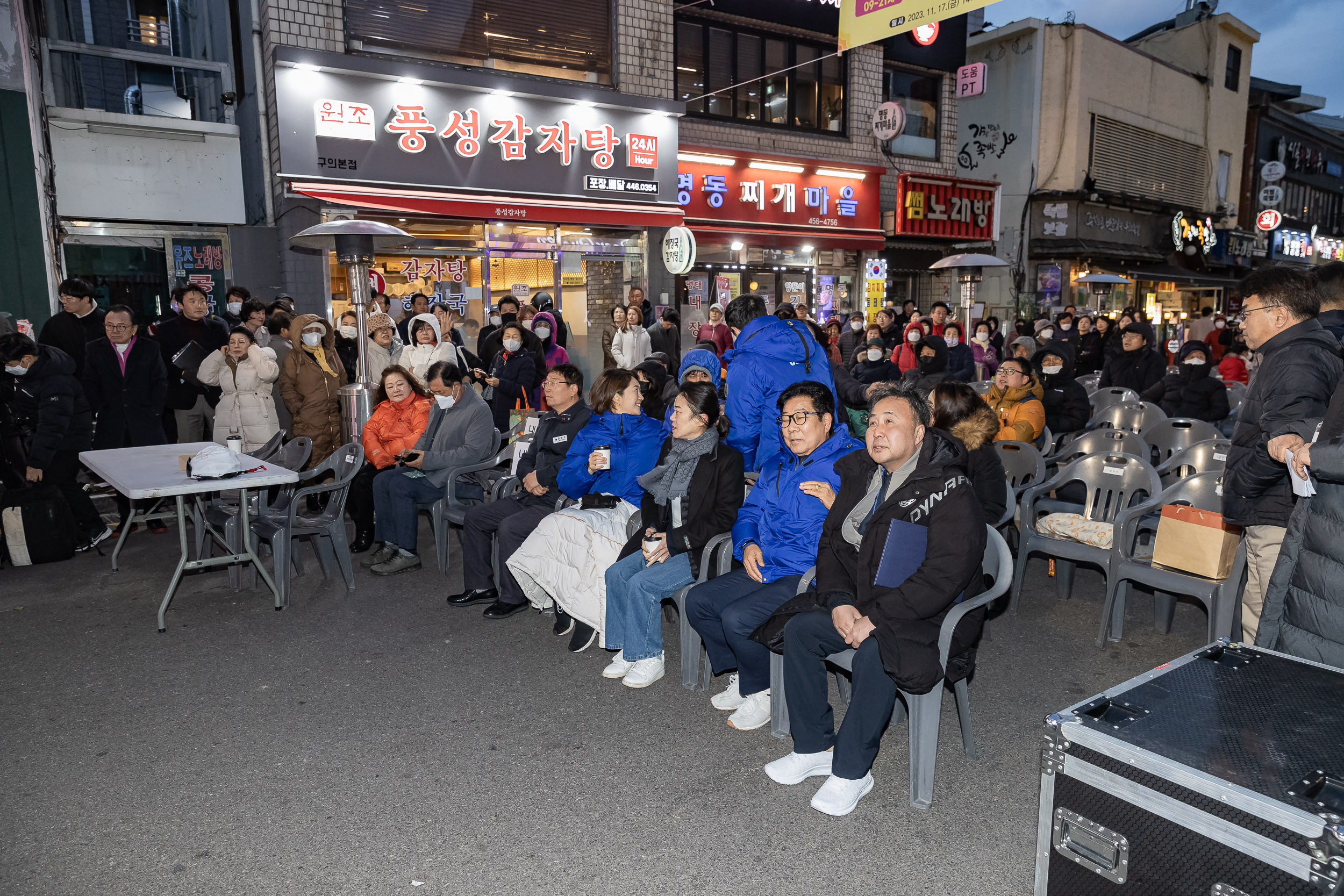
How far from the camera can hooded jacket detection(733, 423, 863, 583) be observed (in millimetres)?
3740

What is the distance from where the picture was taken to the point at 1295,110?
35.5 meters

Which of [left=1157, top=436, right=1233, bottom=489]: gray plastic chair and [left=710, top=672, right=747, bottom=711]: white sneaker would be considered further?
[left=1157, top=436, right=1233, bottom=489]: gray plastic chair

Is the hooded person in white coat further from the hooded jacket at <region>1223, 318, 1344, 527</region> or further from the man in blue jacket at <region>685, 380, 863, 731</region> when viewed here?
the hooded jacket at <region>1223, 318, 1344, 527</region>

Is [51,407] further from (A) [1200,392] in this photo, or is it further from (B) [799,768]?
(A) [1200,392]

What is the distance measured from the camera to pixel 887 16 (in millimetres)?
6195

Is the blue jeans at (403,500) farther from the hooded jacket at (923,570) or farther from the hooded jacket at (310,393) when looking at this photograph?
the hooded jacket at (923,570)

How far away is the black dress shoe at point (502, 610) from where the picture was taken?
5125 millimetres

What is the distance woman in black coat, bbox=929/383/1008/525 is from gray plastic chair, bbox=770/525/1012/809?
1.08 meters

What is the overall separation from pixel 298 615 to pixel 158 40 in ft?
39.1

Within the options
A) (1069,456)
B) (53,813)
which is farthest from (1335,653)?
(53,813)

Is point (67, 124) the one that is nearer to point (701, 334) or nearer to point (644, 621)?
point (701, 334)

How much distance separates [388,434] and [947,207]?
16.2 m

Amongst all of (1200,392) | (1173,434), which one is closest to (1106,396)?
(1200,392)

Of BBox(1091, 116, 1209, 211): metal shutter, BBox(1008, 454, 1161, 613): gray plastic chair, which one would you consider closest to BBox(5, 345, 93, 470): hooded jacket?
BBox(1008, 454, 1161, 613): gray plastic chair
